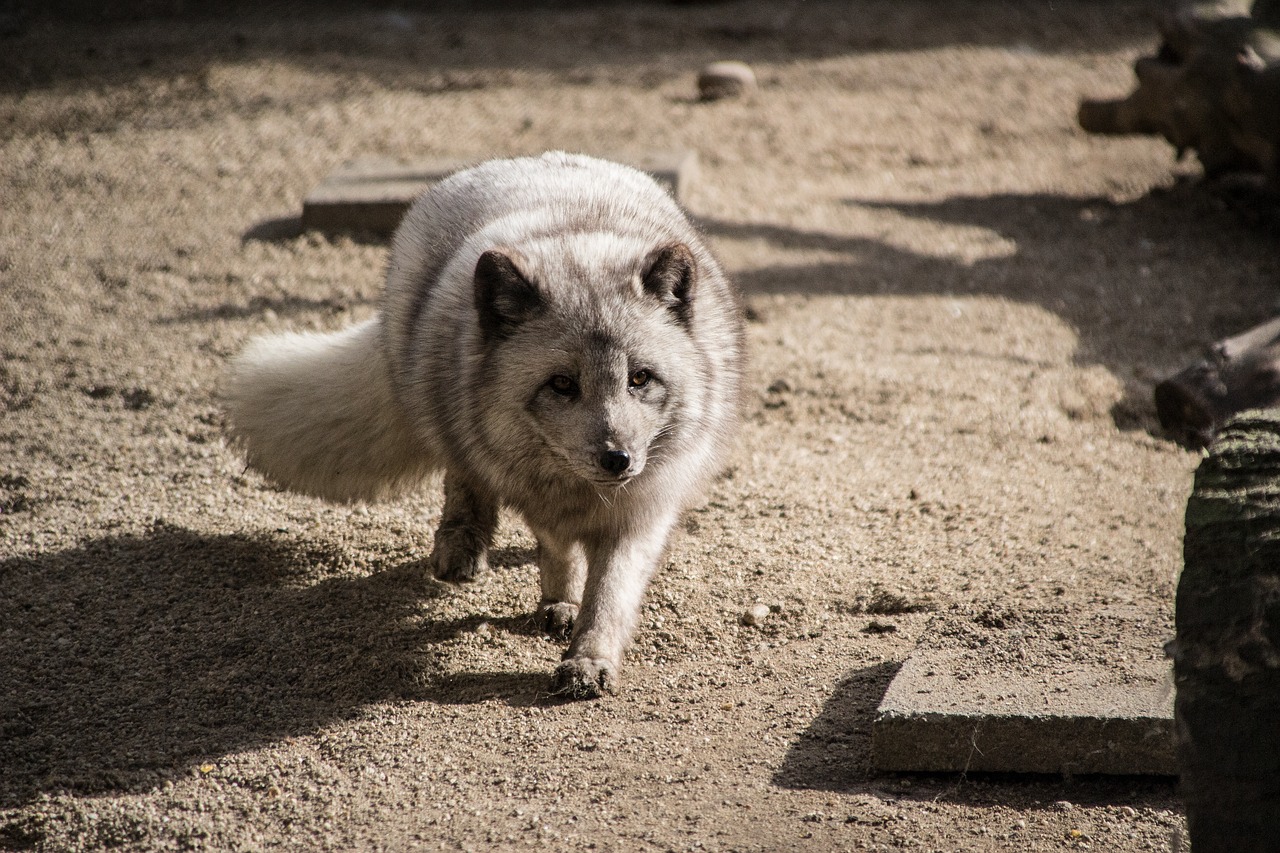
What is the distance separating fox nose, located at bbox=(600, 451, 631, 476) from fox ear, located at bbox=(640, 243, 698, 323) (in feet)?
1.61

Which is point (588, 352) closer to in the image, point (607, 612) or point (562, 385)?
point (562, 385)

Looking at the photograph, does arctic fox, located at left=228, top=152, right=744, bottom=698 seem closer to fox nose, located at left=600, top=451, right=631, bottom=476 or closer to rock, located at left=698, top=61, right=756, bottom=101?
fox nose, located at left=600, top=451, right=631, bottom=476

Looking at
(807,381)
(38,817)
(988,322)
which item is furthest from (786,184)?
(38,817)

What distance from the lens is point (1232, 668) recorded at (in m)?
1.99

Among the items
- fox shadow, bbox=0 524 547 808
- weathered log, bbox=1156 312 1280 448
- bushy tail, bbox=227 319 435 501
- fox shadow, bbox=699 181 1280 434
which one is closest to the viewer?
fox shadow, bbox=0 524 547 808

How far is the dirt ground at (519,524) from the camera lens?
2.80 meters

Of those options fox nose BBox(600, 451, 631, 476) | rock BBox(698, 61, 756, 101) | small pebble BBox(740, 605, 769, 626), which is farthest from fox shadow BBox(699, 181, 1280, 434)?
fox nose BBox(600, 451, 631, 476)

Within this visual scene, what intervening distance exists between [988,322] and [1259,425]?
3.80 m

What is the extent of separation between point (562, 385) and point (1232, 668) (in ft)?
5.71

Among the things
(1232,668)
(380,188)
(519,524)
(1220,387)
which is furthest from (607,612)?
(380,188)

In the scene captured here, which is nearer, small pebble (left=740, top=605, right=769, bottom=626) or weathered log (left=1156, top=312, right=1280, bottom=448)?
small pebble (left=740, top=605, right=769, bottom=626)

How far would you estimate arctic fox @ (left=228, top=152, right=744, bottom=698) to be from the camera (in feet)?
10.4

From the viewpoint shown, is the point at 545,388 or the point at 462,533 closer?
the point at 545,388

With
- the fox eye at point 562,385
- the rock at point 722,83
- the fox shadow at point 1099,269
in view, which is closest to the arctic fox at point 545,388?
the fox eye at point 562,385
